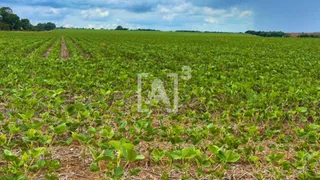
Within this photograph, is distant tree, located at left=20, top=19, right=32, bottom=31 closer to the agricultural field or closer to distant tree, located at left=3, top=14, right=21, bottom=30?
distant tree, located at left=3, top=14, right=21, bottom=30

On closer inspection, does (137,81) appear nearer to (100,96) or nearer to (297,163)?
(100,96)

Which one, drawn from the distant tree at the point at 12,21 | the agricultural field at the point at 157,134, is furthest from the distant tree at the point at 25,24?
the agricultural field at the point at 157,134

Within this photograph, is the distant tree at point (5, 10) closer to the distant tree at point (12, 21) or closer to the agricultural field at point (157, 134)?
the distant tree at point (12, 21)

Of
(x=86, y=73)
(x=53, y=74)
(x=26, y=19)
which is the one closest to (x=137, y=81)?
(x=86, y=73)

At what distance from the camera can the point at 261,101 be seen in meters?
5.27

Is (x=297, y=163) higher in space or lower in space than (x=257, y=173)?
higher

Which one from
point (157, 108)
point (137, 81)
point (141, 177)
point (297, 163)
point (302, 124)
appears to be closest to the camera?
point (297, 163)

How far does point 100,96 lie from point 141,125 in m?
2.88

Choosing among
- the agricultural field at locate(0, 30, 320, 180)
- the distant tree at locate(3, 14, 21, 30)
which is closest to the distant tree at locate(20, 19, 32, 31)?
the distant tree at locate(3, 14, 21, 30)

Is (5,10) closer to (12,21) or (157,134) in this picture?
(12,21)

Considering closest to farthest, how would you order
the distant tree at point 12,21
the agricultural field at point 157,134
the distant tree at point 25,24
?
the agricultural field at point 157,134 → the distant tree at point 12,21 → the distant tree at point 25,24

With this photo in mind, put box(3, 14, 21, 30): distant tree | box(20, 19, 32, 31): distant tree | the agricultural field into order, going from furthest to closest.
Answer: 1. box(20, 19, 32, 31): distant tree
2. box(3, 14, 21, 30): distant tree
3. the agricultural field

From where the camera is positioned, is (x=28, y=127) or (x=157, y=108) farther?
(x=157, y=108)

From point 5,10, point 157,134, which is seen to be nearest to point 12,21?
point 5,10
